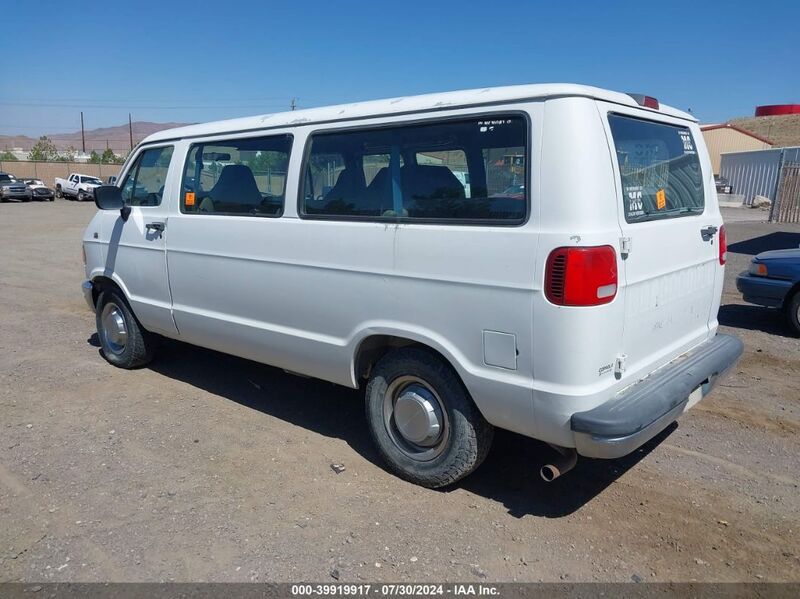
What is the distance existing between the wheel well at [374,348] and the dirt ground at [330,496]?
2.16 feet

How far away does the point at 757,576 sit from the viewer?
296 centimetres

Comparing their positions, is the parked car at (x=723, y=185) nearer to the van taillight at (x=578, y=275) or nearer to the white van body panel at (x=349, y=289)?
the white van body panel at (x=349, y=289)

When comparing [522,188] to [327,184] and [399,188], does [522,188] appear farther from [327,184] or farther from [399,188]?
[327,184]

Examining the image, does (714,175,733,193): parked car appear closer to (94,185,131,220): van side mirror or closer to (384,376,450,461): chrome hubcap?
(94,185,131,220): van side mirror

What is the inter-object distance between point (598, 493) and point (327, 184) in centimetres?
253

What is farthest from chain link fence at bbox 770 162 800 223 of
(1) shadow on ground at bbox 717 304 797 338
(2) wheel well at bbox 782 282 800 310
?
(2) wheel well at bbox 782 282 800 310

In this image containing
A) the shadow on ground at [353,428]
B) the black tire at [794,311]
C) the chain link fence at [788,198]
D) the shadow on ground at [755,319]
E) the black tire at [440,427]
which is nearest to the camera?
the black tire at [440,427]

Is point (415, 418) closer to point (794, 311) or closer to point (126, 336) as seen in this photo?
point (126, 336)

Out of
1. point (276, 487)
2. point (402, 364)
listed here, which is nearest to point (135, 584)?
point (276, 487)

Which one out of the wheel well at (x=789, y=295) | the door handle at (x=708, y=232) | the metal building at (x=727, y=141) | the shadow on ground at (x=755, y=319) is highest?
the metal building at (x=727, y=141)

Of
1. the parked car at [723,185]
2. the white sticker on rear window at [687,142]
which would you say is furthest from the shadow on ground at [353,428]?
the parked car at [723,185]

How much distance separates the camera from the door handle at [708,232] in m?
3.89

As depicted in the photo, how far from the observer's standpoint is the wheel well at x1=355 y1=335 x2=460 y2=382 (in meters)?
3.70

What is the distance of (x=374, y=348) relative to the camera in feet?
12.9
